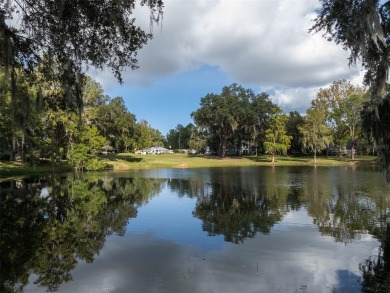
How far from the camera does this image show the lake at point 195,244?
9.29 meters

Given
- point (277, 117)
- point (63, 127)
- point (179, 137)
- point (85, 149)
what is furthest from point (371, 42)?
point (179, 137)

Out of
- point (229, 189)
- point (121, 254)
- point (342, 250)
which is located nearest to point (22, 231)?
point (121, 254)

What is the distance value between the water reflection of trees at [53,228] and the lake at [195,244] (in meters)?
0.04

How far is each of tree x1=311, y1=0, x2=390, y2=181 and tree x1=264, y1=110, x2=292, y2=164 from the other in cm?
6256

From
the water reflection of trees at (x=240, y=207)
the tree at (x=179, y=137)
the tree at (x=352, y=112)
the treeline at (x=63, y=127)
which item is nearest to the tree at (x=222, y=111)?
the treeline at (x=63, y=127)

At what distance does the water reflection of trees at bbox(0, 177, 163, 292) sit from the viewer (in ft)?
33.0

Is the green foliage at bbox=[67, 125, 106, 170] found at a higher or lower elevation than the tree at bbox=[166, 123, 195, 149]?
lower

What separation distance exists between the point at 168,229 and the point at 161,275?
622 cm

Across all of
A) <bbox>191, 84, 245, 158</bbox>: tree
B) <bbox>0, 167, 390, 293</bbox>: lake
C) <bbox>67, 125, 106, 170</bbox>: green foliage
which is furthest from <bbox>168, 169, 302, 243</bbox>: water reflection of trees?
<bbox>191, 84, 245, 158</bbox>: tree

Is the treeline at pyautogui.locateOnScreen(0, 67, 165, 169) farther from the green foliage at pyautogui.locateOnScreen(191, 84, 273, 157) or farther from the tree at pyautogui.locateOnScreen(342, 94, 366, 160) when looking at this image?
the tree at pyautogui.locateOnScreen(342, 94, 366, 160)

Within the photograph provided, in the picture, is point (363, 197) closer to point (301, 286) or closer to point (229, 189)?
point (229, 189)

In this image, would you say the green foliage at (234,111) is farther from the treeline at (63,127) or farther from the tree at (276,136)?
the treeline at (63,127)

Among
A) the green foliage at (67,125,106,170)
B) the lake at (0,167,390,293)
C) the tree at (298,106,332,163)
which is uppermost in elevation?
the tree at (298,106,332,163)

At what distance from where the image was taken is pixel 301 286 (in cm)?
891
